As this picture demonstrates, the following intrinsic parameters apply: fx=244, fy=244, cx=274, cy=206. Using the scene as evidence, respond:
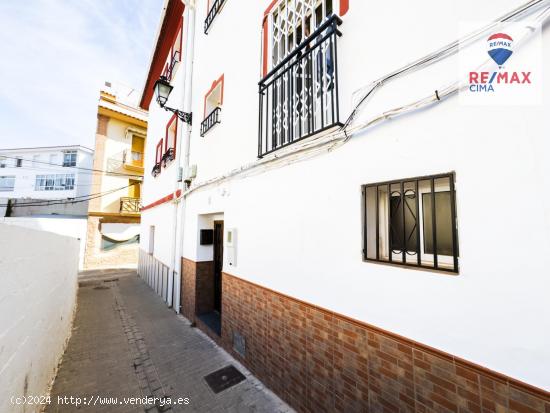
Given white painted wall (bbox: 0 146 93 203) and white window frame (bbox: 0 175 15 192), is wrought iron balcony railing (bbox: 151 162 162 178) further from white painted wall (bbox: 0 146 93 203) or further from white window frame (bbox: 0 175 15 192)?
white window frame (bbox: 0 175 15 192)

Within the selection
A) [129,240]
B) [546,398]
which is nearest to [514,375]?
[546,398]

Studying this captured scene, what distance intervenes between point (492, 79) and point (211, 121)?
4993 millimetres

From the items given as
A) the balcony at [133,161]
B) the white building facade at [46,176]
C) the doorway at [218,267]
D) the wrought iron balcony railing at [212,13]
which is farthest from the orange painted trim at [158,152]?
the white building facade at [46,176]

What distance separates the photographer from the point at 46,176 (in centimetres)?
2255

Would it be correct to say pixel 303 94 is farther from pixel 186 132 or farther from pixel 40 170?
pixel 40 170

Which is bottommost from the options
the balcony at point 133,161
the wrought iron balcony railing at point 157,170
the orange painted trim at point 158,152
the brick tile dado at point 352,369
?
the brick tile dado at point 352,369

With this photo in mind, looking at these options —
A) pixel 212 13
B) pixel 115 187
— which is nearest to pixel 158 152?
pixel 212 13

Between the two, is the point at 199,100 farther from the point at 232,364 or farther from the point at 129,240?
the point at 129,240

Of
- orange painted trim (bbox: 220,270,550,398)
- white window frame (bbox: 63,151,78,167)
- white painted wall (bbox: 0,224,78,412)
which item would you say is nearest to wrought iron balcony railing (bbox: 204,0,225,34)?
white painted wall (bbox: 0,224,78,412)

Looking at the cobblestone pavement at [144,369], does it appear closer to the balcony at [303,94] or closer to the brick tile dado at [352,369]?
the brick tile dado at [352,369]

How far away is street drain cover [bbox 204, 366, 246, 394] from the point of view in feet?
11.5

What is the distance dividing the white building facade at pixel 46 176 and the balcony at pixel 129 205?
8011 millimetres

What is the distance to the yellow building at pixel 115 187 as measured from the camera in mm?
14695

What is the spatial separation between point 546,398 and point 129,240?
1813cm
